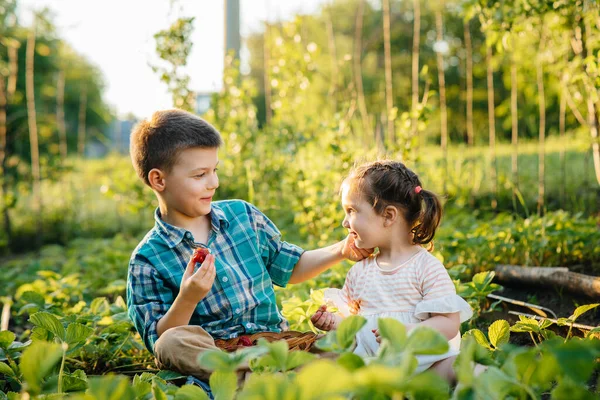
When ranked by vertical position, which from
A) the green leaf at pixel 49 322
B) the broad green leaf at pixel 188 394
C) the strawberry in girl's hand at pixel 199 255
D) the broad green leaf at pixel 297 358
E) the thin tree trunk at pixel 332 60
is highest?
the thin tree trunk at pixel 332 60

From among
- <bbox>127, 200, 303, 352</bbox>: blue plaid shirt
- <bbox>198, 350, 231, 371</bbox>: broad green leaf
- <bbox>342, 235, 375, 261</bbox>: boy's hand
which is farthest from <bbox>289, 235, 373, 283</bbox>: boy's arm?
<bbox>198, 350, 231, 371</bbox>: broad green leaf

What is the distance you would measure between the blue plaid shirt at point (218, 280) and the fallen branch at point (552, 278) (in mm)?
1267

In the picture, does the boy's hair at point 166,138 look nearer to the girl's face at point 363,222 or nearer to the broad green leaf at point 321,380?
the girl's face at point 363,222

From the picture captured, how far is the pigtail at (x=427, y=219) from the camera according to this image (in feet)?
6.63

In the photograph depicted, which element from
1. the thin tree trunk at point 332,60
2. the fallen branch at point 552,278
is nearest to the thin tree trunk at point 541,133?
the fallen branch at point 552,278

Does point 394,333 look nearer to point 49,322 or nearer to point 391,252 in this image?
point 391,252

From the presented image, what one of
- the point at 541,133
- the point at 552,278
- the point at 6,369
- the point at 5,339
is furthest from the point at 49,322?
the point at 541,133

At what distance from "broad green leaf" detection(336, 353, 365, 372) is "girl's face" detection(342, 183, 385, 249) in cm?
80

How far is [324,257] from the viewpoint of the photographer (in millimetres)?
2295

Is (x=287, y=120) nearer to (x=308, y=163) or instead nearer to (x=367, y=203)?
(x=308, y=163)

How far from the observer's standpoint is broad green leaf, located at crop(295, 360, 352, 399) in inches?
39.0

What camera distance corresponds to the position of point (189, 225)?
2236 mm

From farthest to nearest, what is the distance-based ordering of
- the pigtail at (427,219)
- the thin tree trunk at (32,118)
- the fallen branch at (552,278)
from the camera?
the thin tree trunk at (32,118) < the fallen branch at (552,278) < the pigtail at (427,219)

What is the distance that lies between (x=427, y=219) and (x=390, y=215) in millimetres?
130
